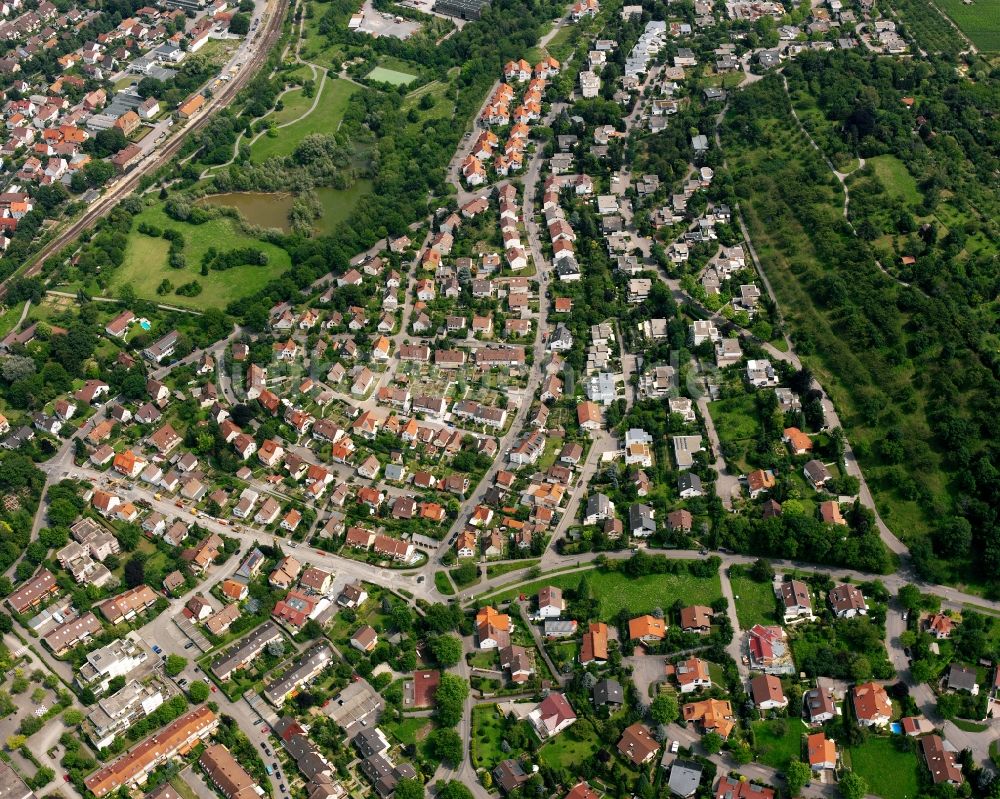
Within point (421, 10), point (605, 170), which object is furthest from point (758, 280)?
point (421, 10)

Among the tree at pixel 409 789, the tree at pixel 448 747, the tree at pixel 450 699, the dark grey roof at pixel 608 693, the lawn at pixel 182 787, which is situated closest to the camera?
the tree at pixel 409 789

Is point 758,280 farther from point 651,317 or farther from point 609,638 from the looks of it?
point 609,638

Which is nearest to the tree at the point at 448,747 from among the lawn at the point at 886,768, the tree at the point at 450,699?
the tree at the point at 450,699

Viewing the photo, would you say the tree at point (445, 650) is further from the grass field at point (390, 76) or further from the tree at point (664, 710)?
the grass field at point (390, 76)

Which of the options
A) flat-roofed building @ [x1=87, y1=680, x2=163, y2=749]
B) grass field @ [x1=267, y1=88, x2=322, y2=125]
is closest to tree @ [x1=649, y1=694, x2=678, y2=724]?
flat-roofed building @ [x1=87, y1=680, x2=163, y2=749]

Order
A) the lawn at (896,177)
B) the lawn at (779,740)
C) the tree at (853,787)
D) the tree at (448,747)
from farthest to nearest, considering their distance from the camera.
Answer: the lawn at (896,177) → the tree at (448,747) → the lawn at (779,740) → the tree at (853,787)

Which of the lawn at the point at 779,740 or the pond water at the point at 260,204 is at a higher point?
the pond water at the point at 260,204
